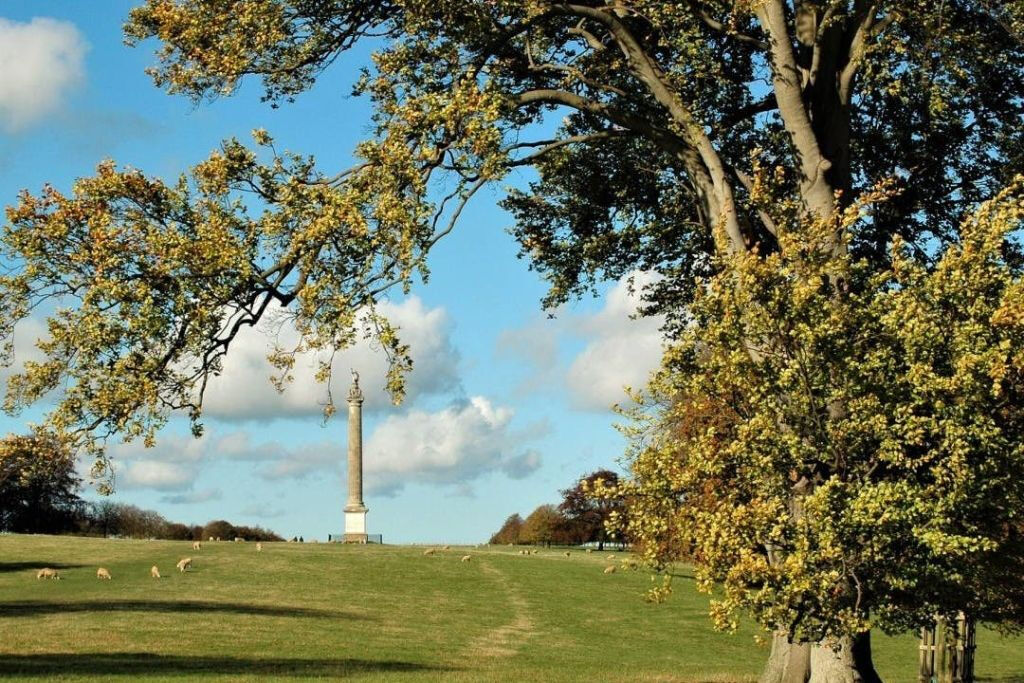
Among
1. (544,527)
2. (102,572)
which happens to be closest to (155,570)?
(102,572)

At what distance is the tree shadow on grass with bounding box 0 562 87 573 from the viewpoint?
219 feet

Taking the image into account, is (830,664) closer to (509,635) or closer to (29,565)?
(509,635)

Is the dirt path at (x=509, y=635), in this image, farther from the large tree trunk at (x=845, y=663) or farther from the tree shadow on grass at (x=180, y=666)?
the large tree trunk at (x=845, y=663)

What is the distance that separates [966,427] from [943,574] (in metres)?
2.12

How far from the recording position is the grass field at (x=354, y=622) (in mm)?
32688

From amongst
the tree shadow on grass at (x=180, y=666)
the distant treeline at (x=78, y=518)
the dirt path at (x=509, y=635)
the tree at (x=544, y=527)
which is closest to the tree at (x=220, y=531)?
the distant treeline at (x=78, y=518)

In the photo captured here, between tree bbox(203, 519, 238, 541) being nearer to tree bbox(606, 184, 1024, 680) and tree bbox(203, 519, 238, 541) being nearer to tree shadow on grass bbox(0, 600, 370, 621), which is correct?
tree shadow on grass bbox(0, 600, 370, 621)

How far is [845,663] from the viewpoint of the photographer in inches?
793

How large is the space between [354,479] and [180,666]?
74865 mm

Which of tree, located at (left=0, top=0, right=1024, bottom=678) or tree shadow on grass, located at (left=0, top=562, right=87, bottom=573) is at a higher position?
tree, located at (left=0, top=0, right=1024, bottom=678)

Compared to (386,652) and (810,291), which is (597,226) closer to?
(810,291)

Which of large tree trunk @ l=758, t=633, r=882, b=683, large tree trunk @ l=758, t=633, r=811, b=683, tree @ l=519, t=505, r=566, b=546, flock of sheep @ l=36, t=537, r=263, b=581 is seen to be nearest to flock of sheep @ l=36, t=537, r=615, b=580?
flock of sheep @ l=36, t=537, r=263, b=581

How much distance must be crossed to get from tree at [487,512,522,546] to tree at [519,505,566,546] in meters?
5.72

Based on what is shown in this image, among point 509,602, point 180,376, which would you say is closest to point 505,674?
point 180,376
